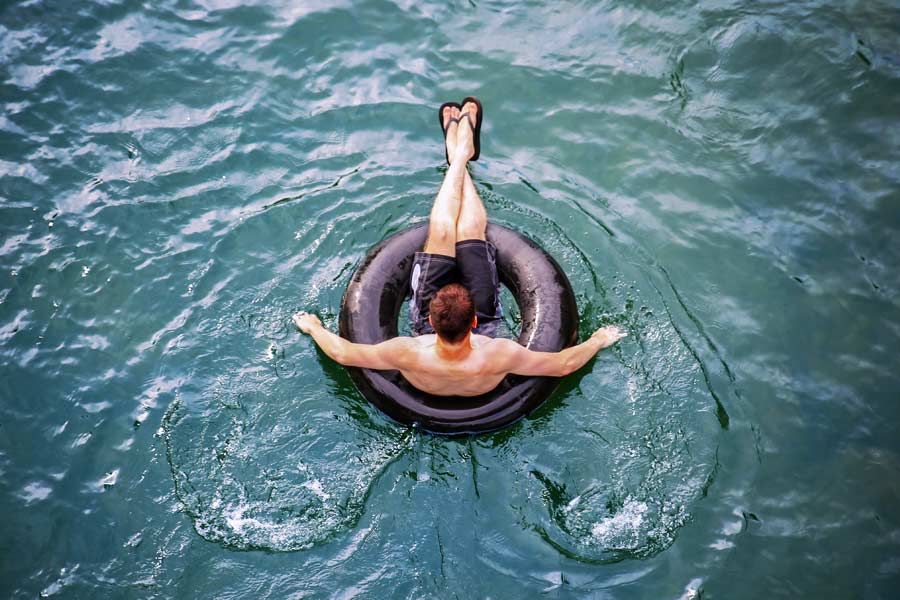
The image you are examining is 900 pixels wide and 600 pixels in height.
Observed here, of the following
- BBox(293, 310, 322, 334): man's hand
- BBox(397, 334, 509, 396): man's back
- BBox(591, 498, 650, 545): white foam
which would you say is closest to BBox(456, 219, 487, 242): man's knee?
BBox(397, 334, 509, 396): man's back

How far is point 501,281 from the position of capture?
5.97 m

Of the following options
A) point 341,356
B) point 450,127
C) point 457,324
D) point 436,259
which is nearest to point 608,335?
point 436,259

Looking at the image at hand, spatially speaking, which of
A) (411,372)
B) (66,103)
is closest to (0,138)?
(66,103)

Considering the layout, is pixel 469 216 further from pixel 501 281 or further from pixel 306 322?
pixel 306 322

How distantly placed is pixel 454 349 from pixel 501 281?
147 centimetres

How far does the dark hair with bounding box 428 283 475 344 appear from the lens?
442cm

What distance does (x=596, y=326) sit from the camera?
5.81 meters

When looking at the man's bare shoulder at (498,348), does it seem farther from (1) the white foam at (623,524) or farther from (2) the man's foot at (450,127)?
(2) the man's foot at (450,127)

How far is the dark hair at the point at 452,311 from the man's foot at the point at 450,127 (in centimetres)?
213

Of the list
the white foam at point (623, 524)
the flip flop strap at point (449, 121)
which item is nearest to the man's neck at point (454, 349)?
the white foam at point (623, 524)

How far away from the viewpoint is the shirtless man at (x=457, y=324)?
4.67 m

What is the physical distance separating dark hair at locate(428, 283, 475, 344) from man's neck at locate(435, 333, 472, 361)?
0.09 meters

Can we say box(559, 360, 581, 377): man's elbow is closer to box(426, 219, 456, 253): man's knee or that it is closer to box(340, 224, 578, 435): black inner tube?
box(340, 224, 578, 435): black inner tube

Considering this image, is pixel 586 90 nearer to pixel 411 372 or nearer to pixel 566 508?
pixel 411 372
